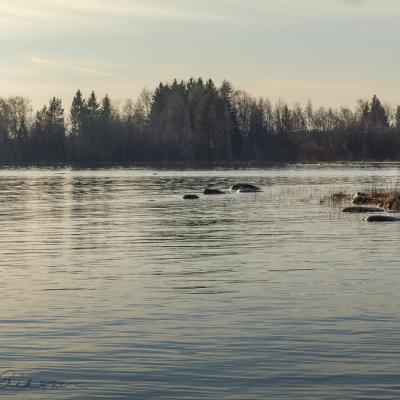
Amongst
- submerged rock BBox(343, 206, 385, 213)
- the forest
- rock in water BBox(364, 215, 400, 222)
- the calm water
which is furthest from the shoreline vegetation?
the forest

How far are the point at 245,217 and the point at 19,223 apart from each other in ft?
39.5

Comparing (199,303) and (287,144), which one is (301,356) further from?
(287,144)

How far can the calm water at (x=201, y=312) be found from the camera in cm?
1462

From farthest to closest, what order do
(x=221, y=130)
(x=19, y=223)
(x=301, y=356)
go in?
(x=221, y=130) → (x=19, y=223) → (x=301, y=356)

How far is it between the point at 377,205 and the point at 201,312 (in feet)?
126

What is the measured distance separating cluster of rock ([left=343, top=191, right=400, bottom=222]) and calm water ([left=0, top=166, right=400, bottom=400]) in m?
2.60

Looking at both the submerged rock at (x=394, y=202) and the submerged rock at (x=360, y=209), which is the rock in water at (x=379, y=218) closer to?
the submerged rock at (x=360, y=209)

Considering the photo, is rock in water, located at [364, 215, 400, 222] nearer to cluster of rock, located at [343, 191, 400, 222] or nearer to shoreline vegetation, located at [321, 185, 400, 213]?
cluster of rock, located at [343, 191, 400, 222]

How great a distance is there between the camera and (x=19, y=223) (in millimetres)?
47156

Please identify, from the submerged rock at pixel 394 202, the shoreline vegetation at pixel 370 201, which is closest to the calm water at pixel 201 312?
the shoreline vegetation at pixel 370 201

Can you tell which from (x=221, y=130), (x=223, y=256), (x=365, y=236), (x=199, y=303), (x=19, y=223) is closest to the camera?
(x=199, y=303)

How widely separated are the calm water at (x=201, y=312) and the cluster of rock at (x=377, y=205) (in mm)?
2600

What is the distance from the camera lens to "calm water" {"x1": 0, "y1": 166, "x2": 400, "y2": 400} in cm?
1462

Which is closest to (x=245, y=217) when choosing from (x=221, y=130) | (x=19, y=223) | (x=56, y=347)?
(x=19, y=223)
